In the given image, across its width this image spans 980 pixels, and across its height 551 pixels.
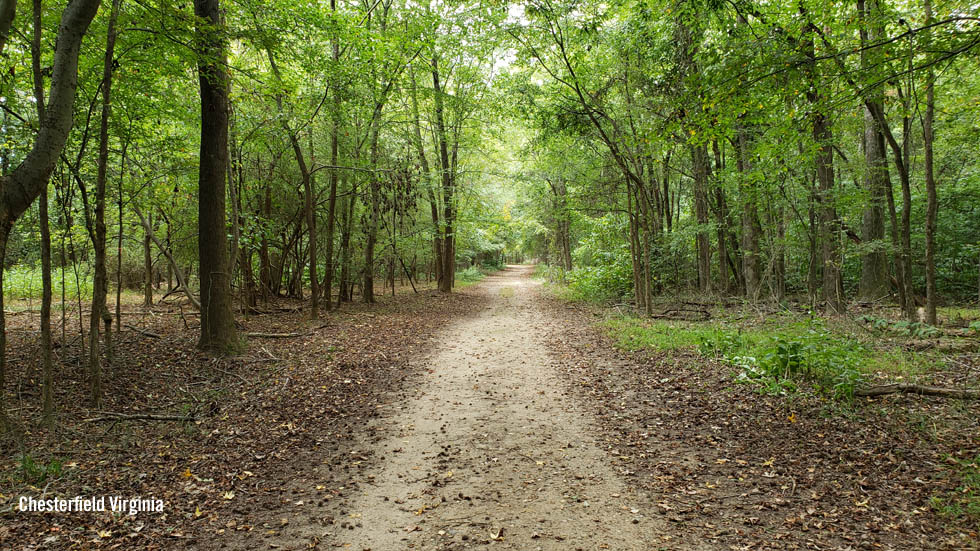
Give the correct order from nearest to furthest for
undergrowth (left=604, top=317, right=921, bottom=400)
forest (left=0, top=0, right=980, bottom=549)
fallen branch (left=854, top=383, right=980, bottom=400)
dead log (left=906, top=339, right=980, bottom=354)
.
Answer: forest (left=0, top=0, right=980, bottom=549), fallen branch (left=854, top=383, right=980, bottom=400), undergrowth (left=604, top=317, right=921, bottom=400), dead log (left=906, top=339, right=980, bottom=354)

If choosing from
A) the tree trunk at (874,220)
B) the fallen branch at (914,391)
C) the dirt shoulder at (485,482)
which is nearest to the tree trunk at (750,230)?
the tree trunk at (874,220)

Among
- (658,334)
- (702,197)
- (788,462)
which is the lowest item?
(788,462)

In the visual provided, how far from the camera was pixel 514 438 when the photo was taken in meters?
5.03

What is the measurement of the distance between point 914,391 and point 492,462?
506 cm

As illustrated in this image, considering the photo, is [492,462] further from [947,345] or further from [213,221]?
[947,345]

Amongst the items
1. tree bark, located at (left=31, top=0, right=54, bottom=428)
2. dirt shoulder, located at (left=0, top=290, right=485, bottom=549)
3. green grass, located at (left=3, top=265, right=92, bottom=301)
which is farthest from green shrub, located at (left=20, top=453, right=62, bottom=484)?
green grass, located at (left=3, top=265, right=92, bottom=301)

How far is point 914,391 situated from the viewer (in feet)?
16.6

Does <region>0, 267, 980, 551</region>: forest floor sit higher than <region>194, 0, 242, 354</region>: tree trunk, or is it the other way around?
<region>194, 0, 242, 354</region>: tree trunk

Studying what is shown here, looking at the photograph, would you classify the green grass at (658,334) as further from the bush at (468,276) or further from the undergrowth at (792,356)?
the bush at (468,276)

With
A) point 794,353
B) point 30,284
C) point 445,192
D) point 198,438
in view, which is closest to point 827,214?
point 794,353

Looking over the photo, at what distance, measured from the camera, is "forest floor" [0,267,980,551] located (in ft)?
10.9

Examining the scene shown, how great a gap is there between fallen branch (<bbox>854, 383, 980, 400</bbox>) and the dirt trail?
11.1 ft

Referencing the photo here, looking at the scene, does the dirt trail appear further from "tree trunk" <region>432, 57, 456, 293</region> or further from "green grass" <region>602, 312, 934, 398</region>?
"tree trunk" <region>432, 57, 456, 293</region>

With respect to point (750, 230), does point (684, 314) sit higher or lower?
lower
